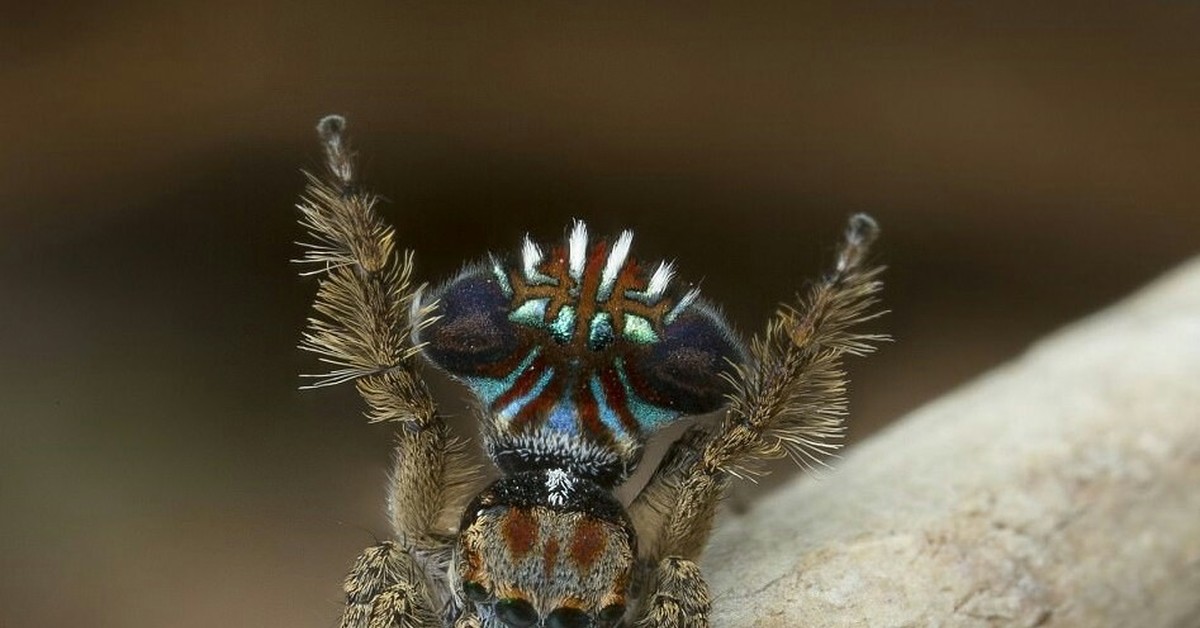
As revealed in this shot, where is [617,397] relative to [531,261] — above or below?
below

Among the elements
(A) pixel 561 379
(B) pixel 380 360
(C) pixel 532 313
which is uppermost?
(C) pixel 532 313

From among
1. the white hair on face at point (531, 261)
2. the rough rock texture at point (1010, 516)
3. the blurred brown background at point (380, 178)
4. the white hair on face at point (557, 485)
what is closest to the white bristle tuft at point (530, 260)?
the white hair on face at point (531, 261)

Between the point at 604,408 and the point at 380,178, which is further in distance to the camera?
the point at 380,178

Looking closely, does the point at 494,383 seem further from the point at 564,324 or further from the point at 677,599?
the point at 677,599

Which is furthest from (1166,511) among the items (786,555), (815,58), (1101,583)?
(815,58)

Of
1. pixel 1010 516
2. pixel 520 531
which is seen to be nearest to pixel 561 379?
pixel 520 531

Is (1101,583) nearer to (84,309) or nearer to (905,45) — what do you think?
(905,45)

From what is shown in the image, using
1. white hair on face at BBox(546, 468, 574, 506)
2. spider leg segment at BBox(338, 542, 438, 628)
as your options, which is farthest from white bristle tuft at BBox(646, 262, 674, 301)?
spider leg segment at BBox(338, 542, 438, 628)
